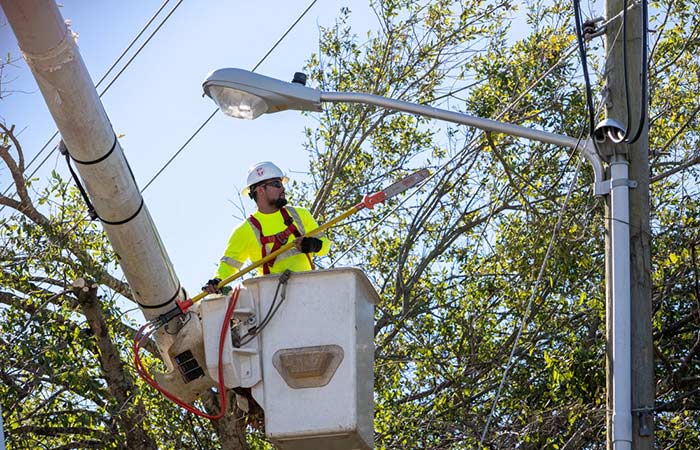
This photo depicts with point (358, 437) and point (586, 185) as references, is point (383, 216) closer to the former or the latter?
point (586, 185)

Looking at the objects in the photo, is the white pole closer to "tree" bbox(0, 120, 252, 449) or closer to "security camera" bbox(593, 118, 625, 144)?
"security camera" bbox(593, 118, 625, 144)

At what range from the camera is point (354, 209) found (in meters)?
8.94

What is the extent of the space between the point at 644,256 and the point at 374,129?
23.1 ft

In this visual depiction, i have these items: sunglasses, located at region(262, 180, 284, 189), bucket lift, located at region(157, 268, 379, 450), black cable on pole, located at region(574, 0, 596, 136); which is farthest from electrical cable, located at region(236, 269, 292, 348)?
black cable on pole, located at region(574, 0, 596, 136)

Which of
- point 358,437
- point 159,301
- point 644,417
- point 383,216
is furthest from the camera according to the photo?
point 383,216

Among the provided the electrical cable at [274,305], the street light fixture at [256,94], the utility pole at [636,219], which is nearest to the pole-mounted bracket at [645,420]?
the utility pole at [636,219]

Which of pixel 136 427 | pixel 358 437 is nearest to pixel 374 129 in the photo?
pixel 136 427

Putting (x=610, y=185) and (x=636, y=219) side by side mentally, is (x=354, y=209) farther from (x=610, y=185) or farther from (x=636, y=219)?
(x=636, y=219)

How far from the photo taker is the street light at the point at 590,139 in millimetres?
7867

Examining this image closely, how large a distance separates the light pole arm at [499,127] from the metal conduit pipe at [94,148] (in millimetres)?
1474

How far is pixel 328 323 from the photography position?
8531 millimetres

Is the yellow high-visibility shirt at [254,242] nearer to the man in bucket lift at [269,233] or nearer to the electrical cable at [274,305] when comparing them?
the man in bucket lift at [269,233]

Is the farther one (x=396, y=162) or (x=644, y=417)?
(x=396, y=162)

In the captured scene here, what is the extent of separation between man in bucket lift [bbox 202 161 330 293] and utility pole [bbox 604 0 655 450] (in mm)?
2148
